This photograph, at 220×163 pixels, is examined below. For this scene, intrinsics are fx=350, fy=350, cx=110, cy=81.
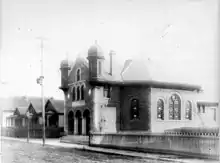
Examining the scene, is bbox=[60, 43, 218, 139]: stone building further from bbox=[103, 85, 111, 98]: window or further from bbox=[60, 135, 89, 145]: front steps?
bbox=[60, 135, 89, 145]: front steps

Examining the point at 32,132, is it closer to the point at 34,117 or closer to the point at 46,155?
the point at 34,117

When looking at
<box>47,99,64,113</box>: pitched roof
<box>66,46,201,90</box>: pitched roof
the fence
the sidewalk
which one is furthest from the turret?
the sidewalk

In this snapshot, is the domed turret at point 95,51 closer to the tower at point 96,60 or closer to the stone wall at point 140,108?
the tower at point 96,60

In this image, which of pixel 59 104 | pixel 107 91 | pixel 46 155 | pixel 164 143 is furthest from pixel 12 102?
pixel 164 143

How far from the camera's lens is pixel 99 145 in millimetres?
6219

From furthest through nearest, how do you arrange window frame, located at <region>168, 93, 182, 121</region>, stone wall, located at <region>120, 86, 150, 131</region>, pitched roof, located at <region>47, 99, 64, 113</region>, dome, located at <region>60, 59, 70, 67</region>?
1. pitched roof, located at <region>47, 99, 64, 113</region>
2. dome, located at <region>60, 59, 70, 67</region>
3. stone wall, located at <region>120, 86, 150, 131</region>
4. window frame, located at <region>168, 93, 182, 121</region>

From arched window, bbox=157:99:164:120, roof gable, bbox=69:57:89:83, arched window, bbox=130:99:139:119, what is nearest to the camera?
arched window, bbox=157:99:164:120

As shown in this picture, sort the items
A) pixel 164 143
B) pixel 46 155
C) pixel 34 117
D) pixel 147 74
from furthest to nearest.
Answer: pixel 34 117 < pixel 46 155 < pixel 164 143 < pixel 147 74

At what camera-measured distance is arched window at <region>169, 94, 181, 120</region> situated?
5612mm

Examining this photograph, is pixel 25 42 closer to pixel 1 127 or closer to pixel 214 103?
pixel 1 127

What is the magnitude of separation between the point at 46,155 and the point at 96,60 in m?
2.04

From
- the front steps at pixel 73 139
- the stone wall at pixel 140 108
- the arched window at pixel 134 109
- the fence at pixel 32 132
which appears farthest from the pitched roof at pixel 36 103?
the arched window at pixel 134 109

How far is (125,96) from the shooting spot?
5828 mm

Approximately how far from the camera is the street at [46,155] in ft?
19.9
